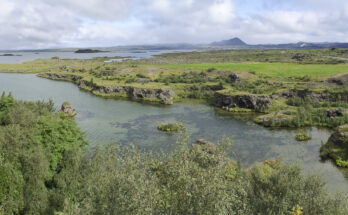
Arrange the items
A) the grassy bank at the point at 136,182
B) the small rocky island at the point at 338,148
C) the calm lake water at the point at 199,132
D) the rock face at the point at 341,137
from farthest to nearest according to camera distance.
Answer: the rock face at the point at 341,137
the calm lake water at the point at 199,132
the small rocky island at the point at 338,148
the grassy bank at the point at 136,182

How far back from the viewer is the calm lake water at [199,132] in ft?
140

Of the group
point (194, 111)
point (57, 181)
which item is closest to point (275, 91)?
point (194, 111)

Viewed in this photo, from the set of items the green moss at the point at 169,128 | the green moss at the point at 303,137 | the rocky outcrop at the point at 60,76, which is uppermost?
the rocky outcrop at the point at 60,76

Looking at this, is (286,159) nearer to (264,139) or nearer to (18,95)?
(264,139)

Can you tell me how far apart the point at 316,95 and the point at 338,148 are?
135 ft

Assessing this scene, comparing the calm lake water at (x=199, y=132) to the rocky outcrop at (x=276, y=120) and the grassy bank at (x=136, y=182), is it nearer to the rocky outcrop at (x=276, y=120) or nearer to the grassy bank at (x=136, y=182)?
the rocky outcrop at (x=276, y=120)

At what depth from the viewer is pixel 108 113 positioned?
7138 centimetres

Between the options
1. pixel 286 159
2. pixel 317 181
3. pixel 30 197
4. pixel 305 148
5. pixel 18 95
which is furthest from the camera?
pixel 18 95

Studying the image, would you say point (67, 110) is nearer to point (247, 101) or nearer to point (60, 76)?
point (247, 101)

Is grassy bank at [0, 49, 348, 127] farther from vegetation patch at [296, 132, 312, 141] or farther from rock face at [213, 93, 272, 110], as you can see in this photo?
vegetation patch at [296, 132, 312, 141]

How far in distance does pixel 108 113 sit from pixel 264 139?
4182cm

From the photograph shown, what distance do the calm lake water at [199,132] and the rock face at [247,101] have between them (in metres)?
5.21

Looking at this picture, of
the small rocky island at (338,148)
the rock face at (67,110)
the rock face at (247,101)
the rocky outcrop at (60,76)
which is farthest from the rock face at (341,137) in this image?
the rocky outcrop at (60,76)

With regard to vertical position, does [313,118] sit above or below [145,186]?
below
